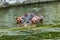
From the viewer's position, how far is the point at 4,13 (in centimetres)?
1364

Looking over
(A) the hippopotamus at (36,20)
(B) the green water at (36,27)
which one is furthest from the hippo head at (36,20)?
(B) the green water at (36,27)

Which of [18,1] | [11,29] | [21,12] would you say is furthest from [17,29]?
[18,1]

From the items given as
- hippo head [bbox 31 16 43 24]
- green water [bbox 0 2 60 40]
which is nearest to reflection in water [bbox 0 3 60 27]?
green water [bbox 0 2 60 40]

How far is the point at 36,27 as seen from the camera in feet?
35.2

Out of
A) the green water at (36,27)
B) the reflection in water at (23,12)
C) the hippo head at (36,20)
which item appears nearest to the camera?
the green water at (36,27)

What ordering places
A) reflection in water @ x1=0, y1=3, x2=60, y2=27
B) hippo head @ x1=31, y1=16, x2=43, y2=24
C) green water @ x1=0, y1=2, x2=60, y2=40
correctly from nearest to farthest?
green water @ x1=0, y1=2, x2=60, y2=40
hippo head @ x1=31, y1=16, x2=43, y2=24
reflection in water @ x1=0, y1=3, x2=60, y2=27

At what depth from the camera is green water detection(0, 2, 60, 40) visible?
31.7ft

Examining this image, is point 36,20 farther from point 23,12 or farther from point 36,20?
point 23,12

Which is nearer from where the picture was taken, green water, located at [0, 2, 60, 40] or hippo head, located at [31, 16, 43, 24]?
green water, located at [0, 2, 60, 40]

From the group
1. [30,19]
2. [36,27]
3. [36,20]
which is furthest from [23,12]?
[36,27]

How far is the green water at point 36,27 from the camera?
31.7ft

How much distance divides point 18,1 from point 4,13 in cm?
219

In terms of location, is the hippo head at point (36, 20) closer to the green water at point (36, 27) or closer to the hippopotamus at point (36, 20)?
the hippopotamus at point (36, 20)

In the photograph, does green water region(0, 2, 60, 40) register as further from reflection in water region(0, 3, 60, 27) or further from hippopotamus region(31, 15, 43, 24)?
hippopotamus region(31, 15, 43, 24)
